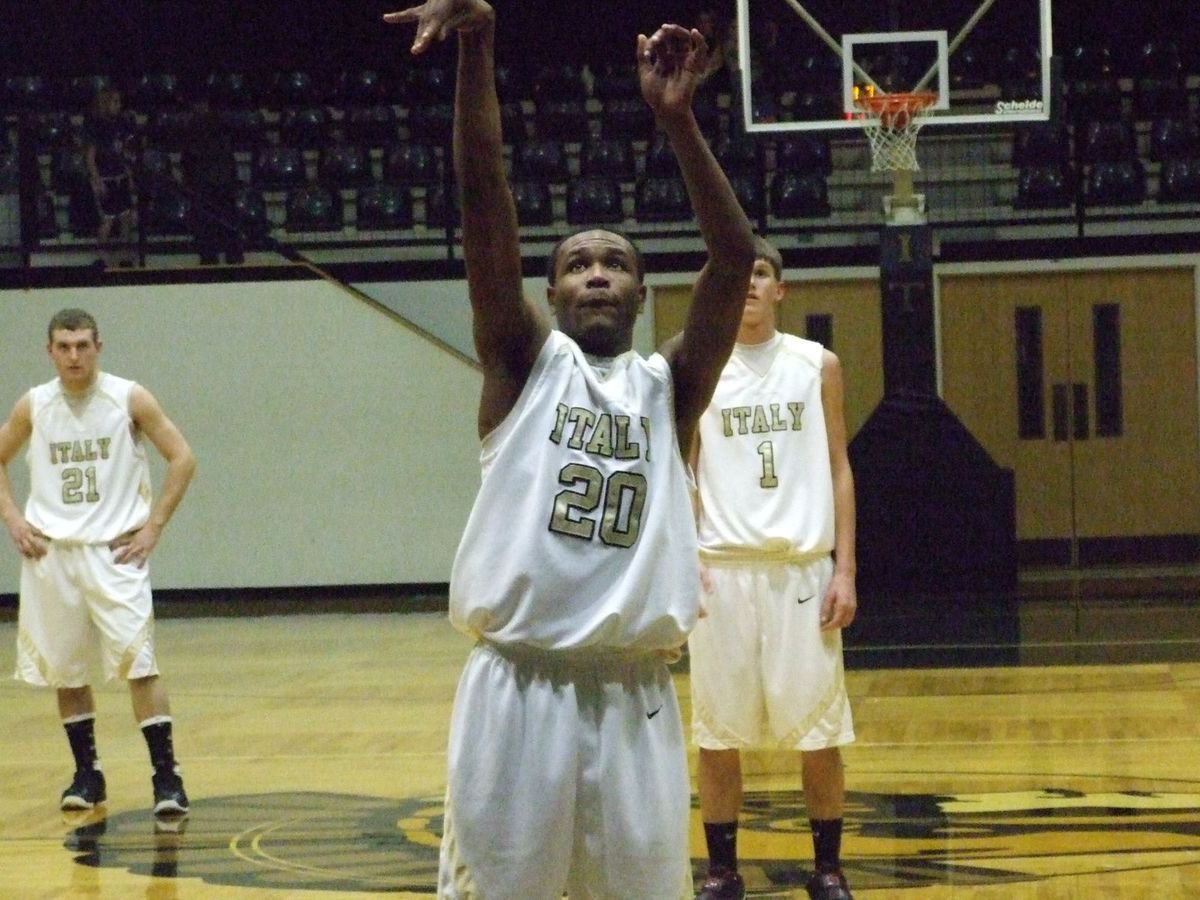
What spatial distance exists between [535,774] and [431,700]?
6.44 meters

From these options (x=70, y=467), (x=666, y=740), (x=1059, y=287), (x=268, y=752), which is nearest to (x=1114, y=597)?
(x=1059, y=287)

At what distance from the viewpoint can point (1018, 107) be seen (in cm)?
1257

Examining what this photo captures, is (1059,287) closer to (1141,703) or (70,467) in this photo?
(1141,703)

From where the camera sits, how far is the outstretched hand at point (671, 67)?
3.15 m

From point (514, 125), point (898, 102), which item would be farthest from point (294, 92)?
point (898, 102)

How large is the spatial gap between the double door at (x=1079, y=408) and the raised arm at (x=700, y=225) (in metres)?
12.8

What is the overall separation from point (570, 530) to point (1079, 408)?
1354 cm

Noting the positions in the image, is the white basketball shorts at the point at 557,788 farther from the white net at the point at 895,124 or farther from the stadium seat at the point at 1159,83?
the stadium seat at the point at 1159,83

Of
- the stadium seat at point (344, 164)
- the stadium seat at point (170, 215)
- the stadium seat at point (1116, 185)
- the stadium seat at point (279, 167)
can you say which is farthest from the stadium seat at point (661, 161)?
the stadium seat at point (170, 215)

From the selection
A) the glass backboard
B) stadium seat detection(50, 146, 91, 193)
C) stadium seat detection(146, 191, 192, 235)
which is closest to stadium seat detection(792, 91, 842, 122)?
the glass backboard

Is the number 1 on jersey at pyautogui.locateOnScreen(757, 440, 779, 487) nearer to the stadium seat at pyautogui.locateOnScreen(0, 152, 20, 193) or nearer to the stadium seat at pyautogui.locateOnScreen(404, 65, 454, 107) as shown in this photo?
the stadium seat at pyautogui.locateOnScreen(0, 152, 20, 193)

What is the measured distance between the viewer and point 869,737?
7.96 m

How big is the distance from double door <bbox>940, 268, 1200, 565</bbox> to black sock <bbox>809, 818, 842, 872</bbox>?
11094 mm

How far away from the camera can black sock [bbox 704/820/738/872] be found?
5.19 meters
